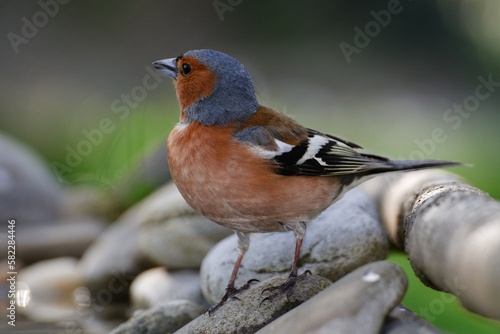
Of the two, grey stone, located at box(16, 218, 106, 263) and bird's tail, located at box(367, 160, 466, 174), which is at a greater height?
bird's tail, located at box(367, 160, 466, 174)

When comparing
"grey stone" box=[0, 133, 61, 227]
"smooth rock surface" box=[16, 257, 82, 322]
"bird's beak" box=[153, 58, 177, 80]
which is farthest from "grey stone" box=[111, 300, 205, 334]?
"grey stone" box=[0, 133, 61, 227]

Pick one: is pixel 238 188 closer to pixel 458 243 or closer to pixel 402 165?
pixel 402 165

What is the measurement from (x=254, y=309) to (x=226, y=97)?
2.89 ft

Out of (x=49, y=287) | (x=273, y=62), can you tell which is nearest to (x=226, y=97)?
(x=49, y=287)

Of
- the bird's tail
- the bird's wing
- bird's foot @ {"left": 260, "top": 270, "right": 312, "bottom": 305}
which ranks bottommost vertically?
bird's foot @ {"left": 260, "top": 270, "right": 312, "bottom": 305}

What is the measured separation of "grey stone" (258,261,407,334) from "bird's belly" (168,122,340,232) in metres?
0.51

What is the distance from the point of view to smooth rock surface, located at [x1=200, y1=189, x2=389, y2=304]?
3721mm

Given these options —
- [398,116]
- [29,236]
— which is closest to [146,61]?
[398,116]

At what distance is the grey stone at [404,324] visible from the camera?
2.53 metres

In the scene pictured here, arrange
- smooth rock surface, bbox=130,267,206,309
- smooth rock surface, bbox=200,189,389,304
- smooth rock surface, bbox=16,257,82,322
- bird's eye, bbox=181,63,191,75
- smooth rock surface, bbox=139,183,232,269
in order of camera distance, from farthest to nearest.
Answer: smooth rock surface, bbox=16,257,82,322 → smooth rock surface, bbox=139,183,232,269 → smooth rock surface, bbox=130,267,206,309 → smooth rock surface, bbox=200,189,389,304 → bird's eye, bbox=181,63,191,75

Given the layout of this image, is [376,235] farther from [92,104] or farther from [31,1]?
[31,1]

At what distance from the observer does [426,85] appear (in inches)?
398

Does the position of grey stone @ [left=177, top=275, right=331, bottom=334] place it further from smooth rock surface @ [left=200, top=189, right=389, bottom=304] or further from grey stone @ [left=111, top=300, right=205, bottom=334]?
smooth rock surface @ [left=200, top=189, right=389, bottom=304]

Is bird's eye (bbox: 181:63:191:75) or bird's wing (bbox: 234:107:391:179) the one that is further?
bird's eye (bbox: 181:63:191:75)
